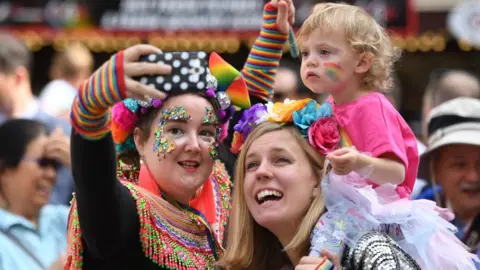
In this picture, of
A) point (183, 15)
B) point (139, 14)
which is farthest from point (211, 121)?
point (139, 14)

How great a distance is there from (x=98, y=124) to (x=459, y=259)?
4.65 ft

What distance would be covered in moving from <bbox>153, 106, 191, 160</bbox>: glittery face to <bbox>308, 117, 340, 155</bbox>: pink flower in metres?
0.48

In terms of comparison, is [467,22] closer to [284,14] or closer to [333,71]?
[284,14]

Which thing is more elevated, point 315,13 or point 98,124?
point 315,13

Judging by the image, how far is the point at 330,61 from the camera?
375 centimetres

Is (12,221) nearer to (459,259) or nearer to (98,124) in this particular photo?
(98,124)

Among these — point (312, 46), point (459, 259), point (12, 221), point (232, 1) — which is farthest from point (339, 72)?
point (232, 1)

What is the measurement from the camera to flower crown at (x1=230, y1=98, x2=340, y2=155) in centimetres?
362

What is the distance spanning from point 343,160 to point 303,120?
0.43 m

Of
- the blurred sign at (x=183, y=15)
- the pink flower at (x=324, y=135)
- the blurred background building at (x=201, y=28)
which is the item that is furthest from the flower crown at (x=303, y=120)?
the blurred sign at (x=183, y=15)

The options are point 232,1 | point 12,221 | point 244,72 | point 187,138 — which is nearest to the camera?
point 187,138

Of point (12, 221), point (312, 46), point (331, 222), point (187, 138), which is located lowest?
point (12, 221)

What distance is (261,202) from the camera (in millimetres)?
3666

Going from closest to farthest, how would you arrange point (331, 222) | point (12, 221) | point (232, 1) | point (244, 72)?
point (331, 222), point (244, 72), point (12, 221), point (232, 1)
